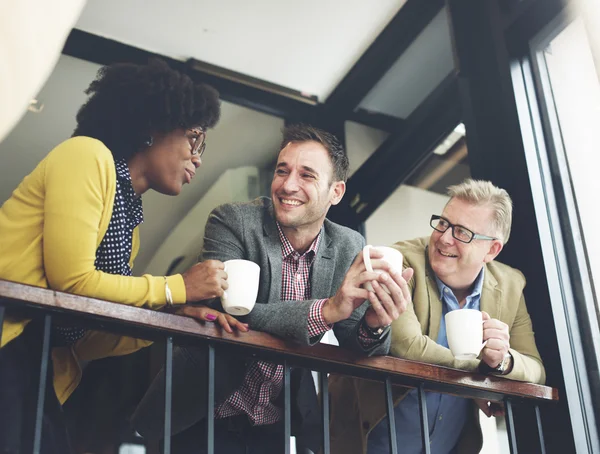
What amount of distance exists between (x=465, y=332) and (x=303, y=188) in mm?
604

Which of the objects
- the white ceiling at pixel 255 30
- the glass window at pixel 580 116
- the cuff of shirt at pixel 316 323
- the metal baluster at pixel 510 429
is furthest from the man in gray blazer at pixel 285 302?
the white ceiling at pixel 255 30

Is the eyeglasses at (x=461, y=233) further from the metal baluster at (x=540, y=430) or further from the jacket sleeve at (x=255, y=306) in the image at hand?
the jacket sleeve at (x=255, y=306)

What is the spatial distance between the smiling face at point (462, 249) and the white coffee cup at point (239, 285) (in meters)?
0.77

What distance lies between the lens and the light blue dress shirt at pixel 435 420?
2.28 metres

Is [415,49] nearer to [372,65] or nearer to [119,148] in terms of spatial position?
[372,65]

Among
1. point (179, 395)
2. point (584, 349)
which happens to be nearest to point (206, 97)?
point (179, 395)

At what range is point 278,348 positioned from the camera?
1.79 meters

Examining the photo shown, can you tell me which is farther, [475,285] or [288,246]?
[475,285]

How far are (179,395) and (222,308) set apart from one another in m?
0.29

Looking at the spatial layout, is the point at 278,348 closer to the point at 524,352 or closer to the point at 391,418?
the point at 391,418

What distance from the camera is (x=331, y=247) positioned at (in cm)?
222

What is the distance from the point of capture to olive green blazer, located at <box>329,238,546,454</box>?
2.22m

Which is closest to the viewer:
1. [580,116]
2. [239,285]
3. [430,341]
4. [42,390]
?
[42,390]

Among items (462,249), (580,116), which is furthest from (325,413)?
(580,116)
